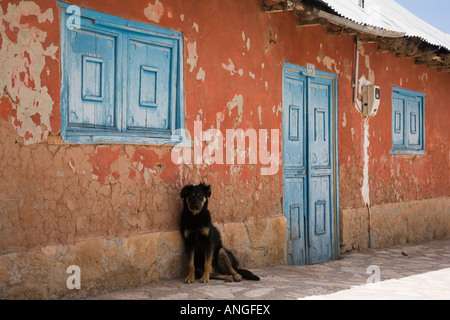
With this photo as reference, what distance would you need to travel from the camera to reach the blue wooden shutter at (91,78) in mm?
4969

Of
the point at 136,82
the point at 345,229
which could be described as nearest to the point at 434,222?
the point at 345,229

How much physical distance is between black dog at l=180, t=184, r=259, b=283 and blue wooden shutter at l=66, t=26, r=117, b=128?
1.15m

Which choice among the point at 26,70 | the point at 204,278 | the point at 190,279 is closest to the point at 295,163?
the point at 204,278

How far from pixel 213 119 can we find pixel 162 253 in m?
1.71

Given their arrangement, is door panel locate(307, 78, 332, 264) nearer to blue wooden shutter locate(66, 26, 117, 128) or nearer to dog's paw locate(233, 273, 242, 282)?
dog's paw locate(233, 273, 242, 282)

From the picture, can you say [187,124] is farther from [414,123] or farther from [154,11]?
[414,123]

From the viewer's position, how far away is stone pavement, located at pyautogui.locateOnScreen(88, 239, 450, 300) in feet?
17.2

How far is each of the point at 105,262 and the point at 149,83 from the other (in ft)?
6.23

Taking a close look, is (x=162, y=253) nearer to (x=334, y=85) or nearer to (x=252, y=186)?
(x=252, y=186)

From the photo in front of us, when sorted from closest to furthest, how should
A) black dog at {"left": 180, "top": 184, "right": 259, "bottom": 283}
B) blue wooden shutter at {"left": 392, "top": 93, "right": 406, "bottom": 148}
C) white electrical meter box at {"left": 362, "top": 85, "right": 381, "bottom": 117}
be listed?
black dog at {"left": 180, "top": 184, "right": 259, "bottom": 283} → white electrical meter box at {"left": 362, "top": 85, "right": 381, "bottom": 117} → blue wooden shutter at {"left": 392, "top": 93, "right": 406, "bottom": 148}

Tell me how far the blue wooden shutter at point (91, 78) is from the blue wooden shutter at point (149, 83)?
9.6 inches

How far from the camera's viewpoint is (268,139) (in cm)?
737

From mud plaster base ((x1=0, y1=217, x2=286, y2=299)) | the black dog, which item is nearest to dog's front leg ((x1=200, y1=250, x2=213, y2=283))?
the black dog

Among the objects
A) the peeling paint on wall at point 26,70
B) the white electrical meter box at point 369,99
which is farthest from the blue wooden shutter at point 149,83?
the white electrical meter box at point 369,99
